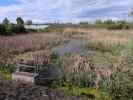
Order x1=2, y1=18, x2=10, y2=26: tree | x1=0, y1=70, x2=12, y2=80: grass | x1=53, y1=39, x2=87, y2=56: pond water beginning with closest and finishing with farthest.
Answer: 1. x1=0, y1=70, x2=12, y2=80: grass
2. x1=53, y1=39, x2=87, y2=56: pond water
3. x1=2, y1=18, x2=10, y2=26: tree

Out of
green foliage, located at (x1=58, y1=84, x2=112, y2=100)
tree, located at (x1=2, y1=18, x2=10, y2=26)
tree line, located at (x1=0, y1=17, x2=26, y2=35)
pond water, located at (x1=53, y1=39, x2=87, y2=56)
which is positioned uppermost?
tree, located at (x1=2, y1=18, x2=10, y2=26)

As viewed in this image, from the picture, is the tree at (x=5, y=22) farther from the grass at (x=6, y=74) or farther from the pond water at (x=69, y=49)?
the grass at (x=6, y=74)

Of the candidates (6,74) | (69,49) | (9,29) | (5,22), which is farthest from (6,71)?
(5,22)

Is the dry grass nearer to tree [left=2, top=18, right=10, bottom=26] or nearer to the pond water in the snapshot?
the pond water

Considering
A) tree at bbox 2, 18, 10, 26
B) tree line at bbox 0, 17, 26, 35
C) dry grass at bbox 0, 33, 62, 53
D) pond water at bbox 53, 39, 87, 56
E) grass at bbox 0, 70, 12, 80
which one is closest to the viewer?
grass at bbox 0, 70, 12, 80

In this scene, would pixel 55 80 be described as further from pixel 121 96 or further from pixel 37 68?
pixel 121 96

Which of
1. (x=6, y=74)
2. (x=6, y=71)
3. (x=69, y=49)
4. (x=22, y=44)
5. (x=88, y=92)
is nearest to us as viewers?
(x=88, y=92)

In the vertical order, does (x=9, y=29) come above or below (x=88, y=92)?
above

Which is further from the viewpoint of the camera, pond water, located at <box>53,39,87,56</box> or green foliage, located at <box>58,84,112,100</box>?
pond water, located at <box>53,39,87,56</box>

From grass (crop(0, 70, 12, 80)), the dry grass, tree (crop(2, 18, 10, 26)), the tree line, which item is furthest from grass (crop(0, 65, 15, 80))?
tree (crop(2, 18, 10, 26))

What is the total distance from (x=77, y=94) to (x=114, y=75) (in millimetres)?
1099

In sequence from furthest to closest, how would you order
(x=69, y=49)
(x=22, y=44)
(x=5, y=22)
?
(x=5, y=22) < (x=22, y=44) < (x=69, y=49)

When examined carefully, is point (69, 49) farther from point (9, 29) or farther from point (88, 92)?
point (9, 29)

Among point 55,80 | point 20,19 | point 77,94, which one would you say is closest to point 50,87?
point 55,80
